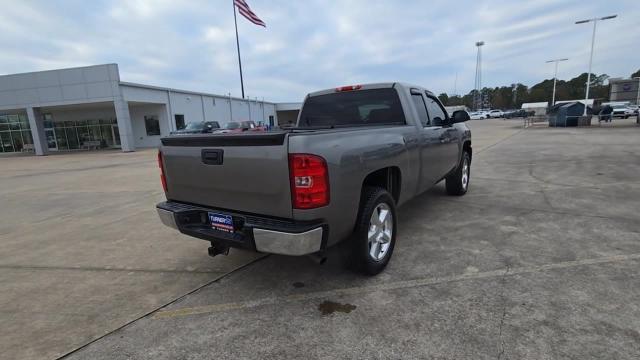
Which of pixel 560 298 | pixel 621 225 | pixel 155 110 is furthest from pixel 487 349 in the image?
pixel 155 110

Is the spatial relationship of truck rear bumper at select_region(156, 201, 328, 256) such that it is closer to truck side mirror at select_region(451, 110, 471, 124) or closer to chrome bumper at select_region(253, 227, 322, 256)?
chrome bumper at select_region(253, 227, 322, 256)

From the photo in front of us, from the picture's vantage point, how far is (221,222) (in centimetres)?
303

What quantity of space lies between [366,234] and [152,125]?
3140 centimetres

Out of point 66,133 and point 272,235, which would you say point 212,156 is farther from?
point 66,133

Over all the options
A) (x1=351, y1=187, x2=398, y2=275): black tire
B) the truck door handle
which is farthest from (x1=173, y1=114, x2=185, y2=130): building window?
(x1=351, y1=187, x2=398, y2=275): black tire

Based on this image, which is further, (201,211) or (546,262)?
(546,262)

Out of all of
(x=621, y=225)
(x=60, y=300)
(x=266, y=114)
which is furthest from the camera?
(x=266, y=114)

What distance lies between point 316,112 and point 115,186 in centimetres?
739

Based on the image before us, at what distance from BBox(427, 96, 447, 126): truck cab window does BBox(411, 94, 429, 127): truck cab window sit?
177mm

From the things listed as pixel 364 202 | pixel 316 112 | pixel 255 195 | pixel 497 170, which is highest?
pixel 316 112

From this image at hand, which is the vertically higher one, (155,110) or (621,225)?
(155,110)

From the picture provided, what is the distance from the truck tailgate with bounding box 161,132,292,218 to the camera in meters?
2.67

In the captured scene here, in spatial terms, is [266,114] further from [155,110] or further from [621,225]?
[621,225]

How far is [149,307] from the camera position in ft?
10.2
